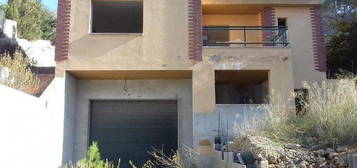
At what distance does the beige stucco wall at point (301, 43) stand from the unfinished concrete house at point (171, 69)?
43mm

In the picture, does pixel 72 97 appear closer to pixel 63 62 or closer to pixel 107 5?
pixel 63 62

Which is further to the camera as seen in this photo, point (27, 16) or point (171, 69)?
point (27, 16)

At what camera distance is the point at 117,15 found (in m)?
17.6

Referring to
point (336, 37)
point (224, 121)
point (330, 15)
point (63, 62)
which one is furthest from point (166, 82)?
point (330, 15)

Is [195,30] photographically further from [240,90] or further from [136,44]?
[240,90]

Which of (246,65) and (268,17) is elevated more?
(268,17)

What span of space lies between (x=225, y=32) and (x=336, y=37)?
7270 millimetres

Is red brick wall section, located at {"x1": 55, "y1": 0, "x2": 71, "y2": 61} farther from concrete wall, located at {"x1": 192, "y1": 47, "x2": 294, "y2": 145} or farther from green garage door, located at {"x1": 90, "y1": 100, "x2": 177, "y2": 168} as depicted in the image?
concrete wall, located at {"x1": 192, "y1": 47, "x2": 294, "y2": 145}

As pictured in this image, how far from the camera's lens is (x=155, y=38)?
13.7m

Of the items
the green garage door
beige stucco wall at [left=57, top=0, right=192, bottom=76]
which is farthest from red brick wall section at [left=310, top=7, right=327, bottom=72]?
the green garage door

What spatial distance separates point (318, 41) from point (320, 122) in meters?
9.35

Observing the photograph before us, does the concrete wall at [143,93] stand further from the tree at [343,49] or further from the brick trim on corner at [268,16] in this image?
the tree at [343,49]

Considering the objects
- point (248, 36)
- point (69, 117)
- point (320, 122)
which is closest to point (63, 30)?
point (69, 117)

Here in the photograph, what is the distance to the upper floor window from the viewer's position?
15.7 meters
